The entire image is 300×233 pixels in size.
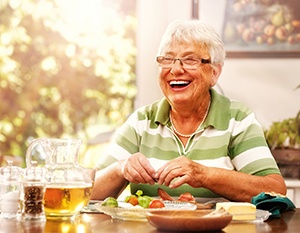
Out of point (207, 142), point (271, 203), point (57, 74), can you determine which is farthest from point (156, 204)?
point (57, 74)

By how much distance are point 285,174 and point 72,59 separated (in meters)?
2.03

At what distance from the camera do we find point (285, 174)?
3564mm

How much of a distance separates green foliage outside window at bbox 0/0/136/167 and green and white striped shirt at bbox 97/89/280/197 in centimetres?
217

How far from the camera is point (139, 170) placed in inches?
91.4

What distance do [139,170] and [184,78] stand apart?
52cm

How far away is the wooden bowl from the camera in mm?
1736

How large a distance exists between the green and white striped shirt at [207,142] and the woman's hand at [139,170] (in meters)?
0.26

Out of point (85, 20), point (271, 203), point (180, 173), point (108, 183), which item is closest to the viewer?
point (271, 203)

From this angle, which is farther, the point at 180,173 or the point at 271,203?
the point at 180,173

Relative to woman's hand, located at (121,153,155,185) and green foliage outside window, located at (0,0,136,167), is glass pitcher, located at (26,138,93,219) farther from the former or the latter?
green foliage outside window, located at (0,0,136,167)

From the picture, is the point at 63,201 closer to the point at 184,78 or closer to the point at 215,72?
the point at 184,78

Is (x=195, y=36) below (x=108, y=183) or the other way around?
the other way around

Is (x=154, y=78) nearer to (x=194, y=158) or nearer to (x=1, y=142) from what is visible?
(x=194, y=158)

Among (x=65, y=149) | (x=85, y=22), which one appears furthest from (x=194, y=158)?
(x=85, y=22)
